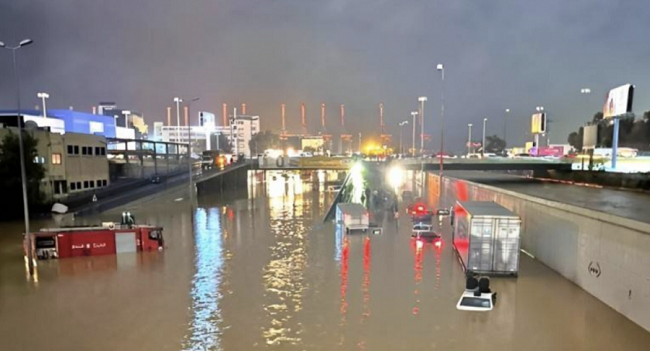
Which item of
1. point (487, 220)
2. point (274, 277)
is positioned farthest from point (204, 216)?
point (487, 220)

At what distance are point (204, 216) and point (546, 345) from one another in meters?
31.6

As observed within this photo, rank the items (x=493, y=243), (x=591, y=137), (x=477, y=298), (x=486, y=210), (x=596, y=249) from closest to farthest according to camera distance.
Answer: (x=477, y=298) → (x=596, y=249) → (x=493, y=243) → (x=486, y=210) → (x=591, y=137)

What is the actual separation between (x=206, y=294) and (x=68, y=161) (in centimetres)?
3833

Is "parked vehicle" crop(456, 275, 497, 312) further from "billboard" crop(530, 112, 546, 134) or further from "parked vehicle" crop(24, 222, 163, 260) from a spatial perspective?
"billboard" crop(530, 112, 546, 134)

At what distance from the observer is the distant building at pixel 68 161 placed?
4228 cm

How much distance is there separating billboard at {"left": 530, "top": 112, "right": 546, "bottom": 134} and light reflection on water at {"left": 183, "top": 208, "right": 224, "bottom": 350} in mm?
62806

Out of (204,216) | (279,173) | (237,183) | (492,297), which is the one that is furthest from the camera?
(279,173)

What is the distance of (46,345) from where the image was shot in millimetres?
11656

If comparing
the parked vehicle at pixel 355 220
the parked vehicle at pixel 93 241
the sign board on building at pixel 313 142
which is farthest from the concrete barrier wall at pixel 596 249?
the sign board on building at pixel 313 142

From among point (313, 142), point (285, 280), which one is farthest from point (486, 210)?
point (313, 142)

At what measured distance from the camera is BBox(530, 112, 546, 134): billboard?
7031 centimetres

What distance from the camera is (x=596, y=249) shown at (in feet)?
50.1

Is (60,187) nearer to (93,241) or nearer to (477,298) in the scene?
(93,241)

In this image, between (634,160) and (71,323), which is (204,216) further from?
(634,160)
